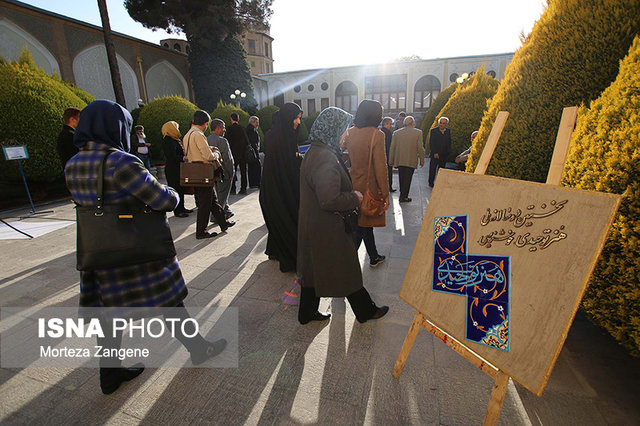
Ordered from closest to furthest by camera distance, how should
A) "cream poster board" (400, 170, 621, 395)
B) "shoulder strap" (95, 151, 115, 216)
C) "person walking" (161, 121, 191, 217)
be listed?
"cream poster board" (400, 170, 621, 395), "shoulder strap" (95, 151, 115, 216), "person walking" (161, 121, 191, 217)

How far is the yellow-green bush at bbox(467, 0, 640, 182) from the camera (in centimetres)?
263

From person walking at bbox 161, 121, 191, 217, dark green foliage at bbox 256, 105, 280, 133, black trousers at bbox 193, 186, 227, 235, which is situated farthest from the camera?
dark green foliage at bbox 256, 105, 280, 133

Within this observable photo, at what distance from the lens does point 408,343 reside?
6.42 feet

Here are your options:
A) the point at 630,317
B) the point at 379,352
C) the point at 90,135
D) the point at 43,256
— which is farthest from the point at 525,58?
the point at 43,256

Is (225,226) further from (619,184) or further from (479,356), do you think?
(619,184)

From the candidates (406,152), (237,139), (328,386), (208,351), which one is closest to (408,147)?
(406,152)

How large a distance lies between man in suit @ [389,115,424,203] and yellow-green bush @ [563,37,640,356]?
4227mm

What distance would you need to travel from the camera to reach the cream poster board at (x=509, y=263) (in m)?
1.27

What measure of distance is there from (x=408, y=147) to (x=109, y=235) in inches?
228

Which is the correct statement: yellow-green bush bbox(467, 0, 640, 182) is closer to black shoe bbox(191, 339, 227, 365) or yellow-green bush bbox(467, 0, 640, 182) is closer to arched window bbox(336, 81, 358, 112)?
black shoe bbox(191, 339, 227, 365)

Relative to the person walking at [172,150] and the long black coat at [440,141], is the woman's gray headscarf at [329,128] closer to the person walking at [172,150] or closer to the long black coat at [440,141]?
the person walking at [172,150]

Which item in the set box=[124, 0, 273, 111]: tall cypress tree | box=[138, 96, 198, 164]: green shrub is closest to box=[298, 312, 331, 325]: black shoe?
box=[138, 96, 198, 164]: green shrub

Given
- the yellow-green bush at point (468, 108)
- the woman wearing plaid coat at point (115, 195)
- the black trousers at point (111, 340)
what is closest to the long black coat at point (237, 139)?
the woman wearing plaid coat at point (115, 195)

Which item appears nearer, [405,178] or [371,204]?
[371,204]
